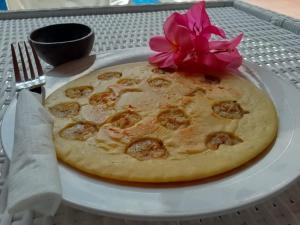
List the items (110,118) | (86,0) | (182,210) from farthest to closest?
(86,0) → (110,118) → (182,210)

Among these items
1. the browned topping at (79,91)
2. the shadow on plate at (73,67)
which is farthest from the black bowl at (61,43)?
the browned topping at (79,91)

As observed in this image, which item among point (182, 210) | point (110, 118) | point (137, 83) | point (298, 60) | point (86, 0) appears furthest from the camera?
point (86, 0)

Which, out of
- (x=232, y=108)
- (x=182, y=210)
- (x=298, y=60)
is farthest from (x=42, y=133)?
(x=298, y=60)

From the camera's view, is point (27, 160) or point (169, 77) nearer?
point (27, 160)

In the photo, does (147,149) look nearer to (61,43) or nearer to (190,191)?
(190,191)

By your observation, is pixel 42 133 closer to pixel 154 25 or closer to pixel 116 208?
pixel 116 208

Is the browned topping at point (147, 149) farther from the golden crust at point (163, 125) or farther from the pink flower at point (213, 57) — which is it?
the pink flower at point (213, 57)

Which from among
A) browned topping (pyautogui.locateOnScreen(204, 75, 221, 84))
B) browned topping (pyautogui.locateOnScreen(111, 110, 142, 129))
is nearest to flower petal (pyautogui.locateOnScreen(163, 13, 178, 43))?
browned topping (pyautogui.locateOnScreen(204, 75, 221, 84))
